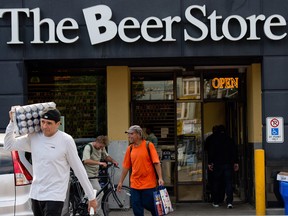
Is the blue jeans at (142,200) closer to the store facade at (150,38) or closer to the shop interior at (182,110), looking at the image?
the store facade at (150,38)

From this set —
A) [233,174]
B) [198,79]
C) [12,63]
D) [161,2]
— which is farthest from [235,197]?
[12,63]

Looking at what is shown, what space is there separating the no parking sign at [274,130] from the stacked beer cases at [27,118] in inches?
241

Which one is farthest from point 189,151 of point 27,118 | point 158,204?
point 27,118

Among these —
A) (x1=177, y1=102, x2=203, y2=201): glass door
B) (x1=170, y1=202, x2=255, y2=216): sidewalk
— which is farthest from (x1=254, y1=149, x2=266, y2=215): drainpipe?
(x1=177, y1=102, x2=203, y2=201): glass door

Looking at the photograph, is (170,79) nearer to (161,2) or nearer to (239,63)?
(239,63)

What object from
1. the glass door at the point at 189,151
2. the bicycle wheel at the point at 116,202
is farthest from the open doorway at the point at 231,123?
the bicycle wheel at the point at 116,202

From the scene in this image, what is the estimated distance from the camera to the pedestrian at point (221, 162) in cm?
1347

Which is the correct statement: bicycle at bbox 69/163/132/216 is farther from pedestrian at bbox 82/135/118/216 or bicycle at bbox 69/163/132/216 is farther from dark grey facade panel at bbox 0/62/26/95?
dark grey facade panel at bbox 0/62/26/95

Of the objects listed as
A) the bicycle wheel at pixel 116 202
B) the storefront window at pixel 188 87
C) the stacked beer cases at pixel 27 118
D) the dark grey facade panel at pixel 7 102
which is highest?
the storefront window at pixel 188 87

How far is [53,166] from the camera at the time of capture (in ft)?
Answer: 21.0

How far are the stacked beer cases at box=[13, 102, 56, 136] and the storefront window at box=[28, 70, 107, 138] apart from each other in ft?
22.6

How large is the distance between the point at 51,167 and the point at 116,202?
5978mm

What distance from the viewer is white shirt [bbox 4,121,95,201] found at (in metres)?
6.36

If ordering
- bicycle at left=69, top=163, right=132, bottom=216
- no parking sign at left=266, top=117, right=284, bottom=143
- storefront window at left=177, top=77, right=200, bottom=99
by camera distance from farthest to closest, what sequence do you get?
storefront window at left=177, top=77, right=200, bottom=99, no parking sign at left=266, top=117, right=284, bottom=143, bicycle at left=69, top=163, right=132, bottom=216
